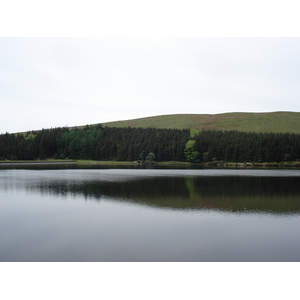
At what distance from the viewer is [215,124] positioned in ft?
542

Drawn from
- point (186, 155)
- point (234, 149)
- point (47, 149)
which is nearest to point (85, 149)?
point (47, 149)

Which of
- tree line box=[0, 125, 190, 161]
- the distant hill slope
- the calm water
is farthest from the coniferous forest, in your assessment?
the calm water

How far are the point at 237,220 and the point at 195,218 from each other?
8.86 feet

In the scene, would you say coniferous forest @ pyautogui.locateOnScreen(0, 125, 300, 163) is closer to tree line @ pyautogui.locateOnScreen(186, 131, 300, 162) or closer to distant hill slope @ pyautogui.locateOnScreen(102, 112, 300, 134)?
tree line @ pyautogui.locateOnScreen(186, 131, 300, 162)

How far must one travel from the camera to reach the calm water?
13570mm

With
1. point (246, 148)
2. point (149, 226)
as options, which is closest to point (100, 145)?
point (246, 148)

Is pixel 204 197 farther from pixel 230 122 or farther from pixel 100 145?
pixel 230 122

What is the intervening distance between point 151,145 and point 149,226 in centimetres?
10307

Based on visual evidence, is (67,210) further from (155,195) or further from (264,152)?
(264,152)

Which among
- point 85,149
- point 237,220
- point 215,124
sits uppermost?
point 215,124

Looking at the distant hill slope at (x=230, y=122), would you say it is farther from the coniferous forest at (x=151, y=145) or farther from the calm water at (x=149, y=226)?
the calm water at (x=149, y=226)

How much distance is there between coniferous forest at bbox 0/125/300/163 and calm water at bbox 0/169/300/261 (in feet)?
253

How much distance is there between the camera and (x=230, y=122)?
6506 inches

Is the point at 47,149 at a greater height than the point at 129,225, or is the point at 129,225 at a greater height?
the point at 47,149
